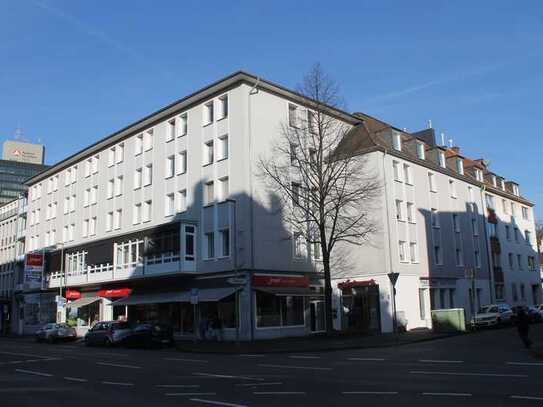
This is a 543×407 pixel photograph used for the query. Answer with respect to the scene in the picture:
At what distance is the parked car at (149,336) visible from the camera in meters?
30.8

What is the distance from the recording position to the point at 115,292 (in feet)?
140

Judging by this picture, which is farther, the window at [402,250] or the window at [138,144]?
the window at [138,144]

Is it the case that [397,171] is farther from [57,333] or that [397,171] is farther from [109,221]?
[57,333]

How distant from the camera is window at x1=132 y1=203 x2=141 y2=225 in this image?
4384cm

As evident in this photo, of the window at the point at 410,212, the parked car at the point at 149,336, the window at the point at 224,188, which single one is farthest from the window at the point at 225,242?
the window at the point at 410,212

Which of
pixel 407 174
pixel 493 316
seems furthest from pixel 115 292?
pixel 493 316

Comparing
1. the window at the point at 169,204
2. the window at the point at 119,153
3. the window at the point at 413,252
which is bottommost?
the window at the point at 413,252

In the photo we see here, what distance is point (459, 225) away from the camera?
155ft

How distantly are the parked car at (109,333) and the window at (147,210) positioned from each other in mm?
10947

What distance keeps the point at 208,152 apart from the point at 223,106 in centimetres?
330

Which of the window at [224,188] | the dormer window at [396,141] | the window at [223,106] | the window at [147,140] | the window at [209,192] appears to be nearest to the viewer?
the window at [224,188]

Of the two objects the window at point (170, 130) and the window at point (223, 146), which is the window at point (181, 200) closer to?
the window at point (223, 146)

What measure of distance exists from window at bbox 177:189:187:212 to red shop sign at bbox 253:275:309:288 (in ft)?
28.4

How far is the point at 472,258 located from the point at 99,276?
31.3 metres
